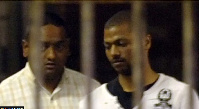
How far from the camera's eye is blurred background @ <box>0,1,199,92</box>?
10.7ft

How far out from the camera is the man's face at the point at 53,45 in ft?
10.8

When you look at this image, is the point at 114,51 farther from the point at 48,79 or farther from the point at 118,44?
the point at 48,79

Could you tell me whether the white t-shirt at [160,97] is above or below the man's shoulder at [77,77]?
below

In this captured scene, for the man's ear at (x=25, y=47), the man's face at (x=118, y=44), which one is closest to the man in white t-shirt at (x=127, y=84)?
the man's face at (x=118, y=44)

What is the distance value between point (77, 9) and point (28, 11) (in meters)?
0.23

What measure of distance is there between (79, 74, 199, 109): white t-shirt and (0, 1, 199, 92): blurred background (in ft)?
0.16

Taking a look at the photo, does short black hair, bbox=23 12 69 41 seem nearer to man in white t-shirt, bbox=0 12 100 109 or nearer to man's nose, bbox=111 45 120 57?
man in white t-shirt, bbox=0 12 100 109

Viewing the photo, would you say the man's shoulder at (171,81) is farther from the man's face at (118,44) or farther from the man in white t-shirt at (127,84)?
the man's face at (118,44)

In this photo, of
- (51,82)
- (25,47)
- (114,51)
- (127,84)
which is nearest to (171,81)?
(127,84)

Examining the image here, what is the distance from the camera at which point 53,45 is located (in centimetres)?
330

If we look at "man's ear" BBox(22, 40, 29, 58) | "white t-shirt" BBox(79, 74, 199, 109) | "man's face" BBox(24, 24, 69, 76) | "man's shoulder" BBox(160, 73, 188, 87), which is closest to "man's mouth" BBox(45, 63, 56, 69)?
"man's face" BBox(24, 24, 69, 76)

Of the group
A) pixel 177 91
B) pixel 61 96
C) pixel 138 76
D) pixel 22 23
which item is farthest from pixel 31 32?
pixel 177 91

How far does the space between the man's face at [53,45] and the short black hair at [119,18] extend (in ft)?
0.72

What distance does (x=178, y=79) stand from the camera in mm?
3336
